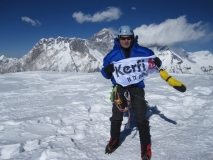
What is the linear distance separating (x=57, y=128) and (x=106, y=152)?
193cm

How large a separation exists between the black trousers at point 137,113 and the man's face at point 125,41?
1.01m

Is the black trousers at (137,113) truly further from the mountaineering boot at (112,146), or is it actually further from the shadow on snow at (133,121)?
the shadow on snow at (133,121)

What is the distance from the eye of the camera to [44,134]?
4863mm

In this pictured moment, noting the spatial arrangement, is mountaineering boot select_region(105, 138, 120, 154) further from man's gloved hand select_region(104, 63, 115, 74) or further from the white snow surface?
man's gloved hand select_region(104, 63, 115, 74)

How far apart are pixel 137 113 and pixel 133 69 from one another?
102 cm

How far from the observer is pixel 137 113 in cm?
407

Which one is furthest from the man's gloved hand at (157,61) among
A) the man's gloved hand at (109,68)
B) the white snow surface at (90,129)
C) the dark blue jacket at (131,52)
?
the white snow surface at (90,129)

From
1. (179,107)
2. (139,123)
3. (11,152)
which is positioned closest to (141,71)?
(139,123)

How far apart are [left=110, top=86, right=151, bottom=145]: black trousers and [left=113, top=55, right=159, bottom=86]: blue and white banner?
0.71 ft

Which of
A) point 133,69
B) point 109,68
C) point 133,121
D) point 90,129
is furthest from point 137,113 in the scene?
point 133,121

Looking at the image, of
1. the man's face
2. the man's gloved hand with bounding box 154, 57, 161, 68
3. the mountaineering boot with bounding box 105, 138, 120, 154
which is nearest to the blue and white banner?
the man's gloved hand with bounding box 154, 57, 161, 68

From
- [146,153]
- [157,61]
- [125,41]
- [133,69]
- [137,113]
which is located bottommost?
[146,153]

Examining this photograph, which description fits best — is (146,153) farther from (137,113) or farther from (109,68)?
(109,68)

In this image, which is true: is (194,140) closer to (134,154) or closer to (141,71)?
(134,154)
